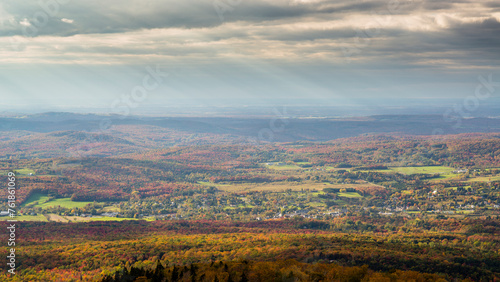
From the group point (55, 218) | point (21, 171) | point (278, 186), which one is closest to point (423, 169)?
point (278, 186)

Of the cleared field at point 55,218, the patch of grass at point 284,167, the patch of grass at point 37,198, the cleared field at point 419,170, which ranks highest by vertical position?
the cleared field at point 419,170

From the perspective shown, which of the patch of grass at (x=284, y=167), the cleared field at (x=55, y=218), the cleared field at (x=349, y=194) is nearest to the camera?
the cleared field at (x=55, y=218)

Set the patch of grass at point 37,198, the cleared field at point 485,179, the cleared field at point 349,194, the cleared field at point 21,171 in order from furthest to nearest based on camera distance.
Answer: the cleared field at point 485,179 < the cleared field at point 21,171 < the cleared field at point 349,194 < the patch of grass at point 37,198

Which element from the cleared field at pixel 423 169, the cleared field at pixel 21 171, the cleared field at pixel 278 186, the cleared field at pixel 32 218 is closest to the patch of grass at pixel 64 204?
the cleared field at pixel 32 218

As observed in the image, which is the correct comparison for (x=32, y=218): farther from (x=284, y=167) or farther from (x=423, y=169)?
(x=423, y=169)

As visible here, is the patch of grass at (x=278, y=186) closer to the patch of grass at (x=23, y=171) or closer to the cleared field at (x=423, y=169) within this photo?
the cleared field at (x=423, y=169)

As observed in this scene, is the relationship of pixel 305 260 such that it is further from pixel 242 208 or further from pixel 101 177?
pixel 101 177

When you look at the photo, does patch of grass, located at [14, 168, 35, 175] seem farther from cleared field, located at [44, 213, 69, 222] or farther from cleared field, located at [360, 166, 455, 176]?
cleared field, located at [360, 166, 455, 176]

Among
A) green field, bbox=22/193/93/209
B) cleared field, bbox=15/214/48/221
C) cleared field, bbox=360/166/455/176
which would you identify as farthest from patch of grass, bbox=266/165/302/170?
cleared field, bbox=15/214/48/221

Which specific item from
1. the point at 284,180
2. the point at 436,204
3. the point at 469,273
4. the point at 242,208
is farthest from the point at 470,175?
the point at 469,273

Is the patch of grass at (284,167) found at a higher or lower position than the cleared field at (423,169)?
lower
